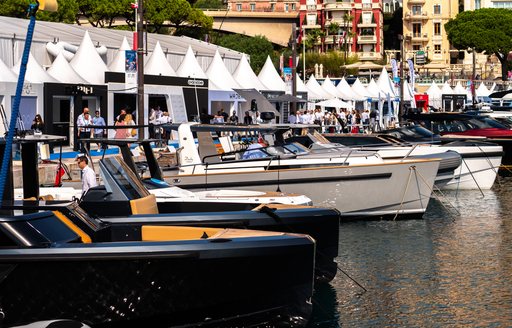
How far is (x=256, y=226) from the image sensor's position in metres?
13.8

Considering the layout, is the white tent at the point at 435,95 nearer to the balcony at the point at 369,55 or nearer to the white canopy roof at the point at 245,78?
the white canopy roof at the point at 245,78

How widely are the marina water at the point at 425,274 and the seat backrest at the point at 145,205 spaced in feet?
8.75

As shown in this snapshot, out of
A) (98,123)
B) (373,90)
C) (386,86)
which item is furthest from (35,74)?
(386,86)

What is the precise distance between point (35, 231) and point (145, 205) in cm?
394

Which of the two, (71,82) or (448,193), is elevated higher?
(71,82)

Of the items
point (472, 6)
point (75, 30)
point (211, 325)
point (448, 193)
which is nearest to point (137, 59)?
point (448, 193)

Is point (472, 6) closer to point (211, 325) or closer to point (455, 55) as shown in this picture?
point (455, 55)

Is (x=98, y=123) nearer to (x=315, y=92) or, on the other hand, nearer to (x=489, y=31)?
(x=315, y=92)

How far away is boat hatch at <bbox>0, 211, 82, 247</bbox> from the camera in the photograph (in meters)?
10.5

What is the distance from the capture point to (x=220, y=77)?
48281mm

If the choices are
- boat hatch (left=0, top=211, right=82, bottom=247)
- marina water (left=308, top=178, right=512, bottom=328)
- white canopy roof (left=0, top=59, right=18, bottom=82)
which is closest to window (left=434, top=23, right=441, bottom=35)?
white canopy roof (left=0, top=59, right=18, bottom=82)

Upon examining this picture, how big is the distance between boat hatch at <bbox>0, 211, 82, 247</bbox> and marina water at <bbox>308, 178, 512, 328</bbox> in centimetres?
397

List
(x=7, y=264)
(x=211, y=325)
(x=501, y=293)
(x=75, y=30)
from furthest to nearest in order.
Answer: (x=75, y=30), (x=501, y=293), (x=211, y=325), (x=7, y=264)

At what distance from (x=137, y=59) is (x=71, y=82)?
Answer: 9756 millimetres
